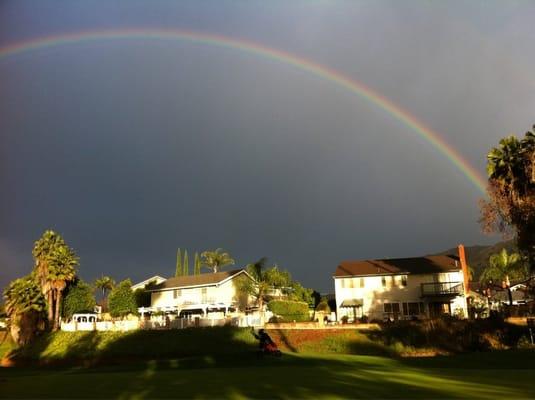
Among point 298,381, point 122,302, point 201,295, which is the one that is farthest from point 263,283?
point 298,381

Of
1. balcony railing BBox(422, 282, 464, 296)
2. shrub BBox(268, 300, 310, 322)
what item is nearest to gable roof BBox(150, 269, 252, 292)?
shrub BBox(268, 300, 310, 322)

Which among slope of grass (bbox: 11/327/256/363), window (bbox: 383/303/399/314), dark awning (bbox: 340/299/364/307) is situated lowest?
slope of grass (bbox: 11/327/256/363)

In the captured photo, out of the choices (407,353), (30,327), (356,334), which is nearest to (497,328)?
(407,353)

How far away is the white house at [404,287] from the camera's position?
63553mm

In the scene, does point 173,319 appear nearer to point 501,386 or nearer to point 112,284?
point 501,386

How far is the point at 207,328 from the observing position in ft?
158

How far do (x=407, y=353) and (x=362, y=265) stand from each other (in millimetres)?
32364

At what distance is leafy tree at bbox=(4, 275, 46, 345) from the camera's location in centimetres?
5503

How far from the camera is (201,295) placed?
71.5 metres

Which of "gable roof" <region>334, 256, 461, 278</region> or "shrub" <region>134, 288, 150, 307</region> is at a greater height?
"gable roof" <region>334, 256, 461, 278</region>

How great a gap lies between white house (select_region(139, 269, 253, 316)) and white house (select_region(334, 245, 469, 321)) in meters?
14.3

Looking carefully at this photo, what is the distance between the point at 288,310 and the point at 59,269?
93.8 feet

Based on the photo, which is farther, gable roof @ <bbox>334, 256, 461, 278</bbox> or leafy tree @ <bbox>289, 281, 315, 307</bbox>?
leafy tree @ <bbox>289, 281, 315, 307</bbox>

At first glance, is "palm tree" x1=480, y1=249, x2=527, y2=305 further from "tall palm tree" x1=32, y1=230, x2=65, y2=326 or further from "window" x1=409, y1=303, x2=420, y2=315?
"tall palm tree" x1=32, y1=230, x2=65, y2=326
